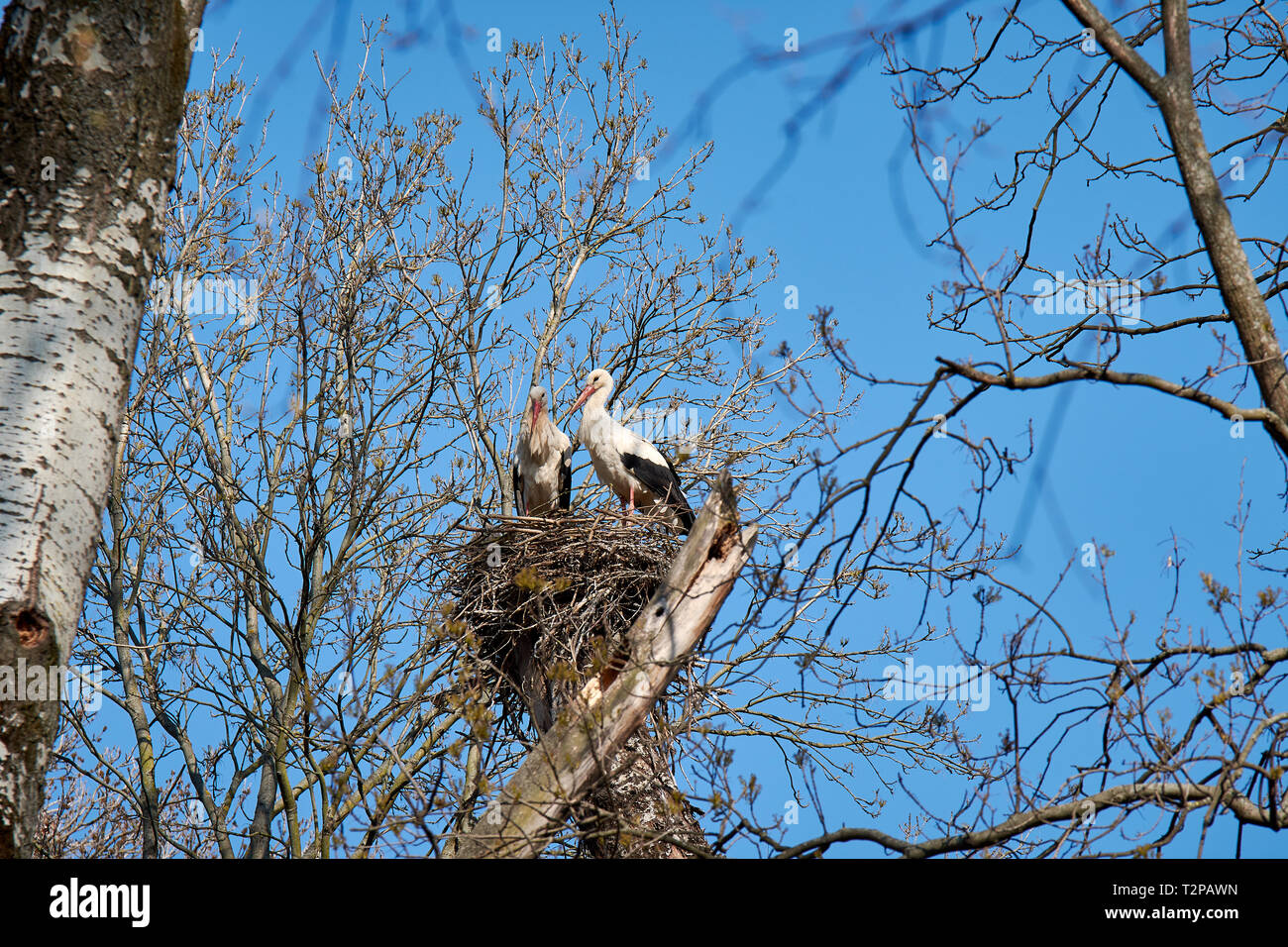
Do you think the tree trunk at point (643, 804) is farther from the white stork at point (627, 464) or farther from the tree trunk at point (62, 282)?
the tree trunk at point (62, 282)

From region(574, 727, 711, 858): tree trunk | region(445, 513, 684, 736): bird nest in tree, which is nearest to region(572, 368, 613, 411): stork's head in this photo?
region(445, 513, 684, 736): bird nest in tree

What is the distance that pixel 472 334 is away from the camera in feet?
30.8

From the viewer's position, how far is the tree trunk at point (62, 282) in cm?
249

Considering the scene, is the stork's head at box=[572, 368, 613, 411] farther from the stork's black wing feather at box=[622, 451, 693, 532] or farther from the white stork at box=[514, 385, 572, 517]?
the stork's black wing feather at box=[622, 451, 693, 532]

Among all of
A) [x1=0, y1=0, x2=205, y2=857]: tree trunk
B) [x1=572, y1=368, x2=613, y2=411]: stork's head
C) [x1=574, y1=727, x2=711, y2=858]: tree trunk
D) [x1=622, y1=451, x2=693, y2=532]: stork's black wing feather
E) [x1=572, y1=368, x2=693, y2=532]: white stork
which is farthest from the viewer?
[x1=572, y1=368, x2=613, y2=411]: stork's head

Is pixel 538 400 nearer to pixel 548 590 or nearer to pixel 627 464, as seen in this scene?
pixel 627 464

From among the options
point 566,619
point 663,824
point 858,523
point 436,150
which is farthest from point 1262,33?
point 436,150

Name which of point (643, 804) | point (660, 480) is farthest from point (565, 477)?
point (643, 804)

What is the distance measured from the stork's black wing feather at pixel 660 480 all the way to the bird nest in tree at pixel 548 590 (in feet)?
2.23

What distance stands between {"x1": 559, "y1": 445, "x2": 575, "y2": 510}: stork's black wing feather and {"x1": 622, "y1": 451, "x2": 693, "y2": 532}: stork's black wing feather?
30.2 inches

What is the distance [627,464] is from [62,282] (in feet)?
16.3

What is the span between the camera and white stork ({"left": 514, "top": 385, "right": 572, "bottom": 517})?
797 cm

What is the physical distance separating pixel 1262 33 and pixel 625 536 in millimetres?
4188
